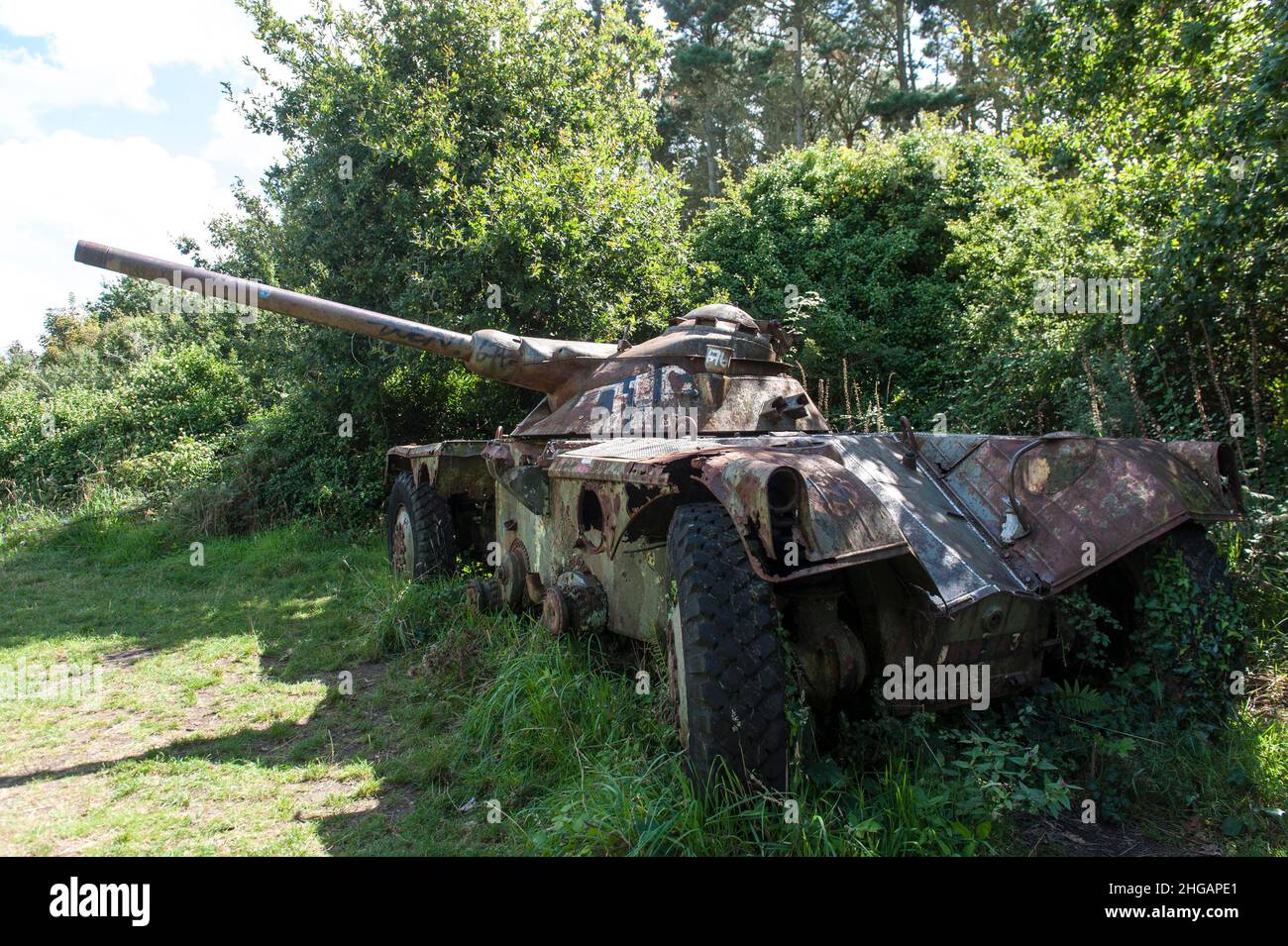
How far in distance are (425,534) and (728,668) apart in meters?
4.92

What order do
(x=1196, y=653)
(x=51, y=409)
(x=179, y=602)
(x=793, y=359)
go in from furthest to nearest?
(x=51, y=409)
(x=793, y=359)
(x=179, y=602)
(x=1196, y=653)

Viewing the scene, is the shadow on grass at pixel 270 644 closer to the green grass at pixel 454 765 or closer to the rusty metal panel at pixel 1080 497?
the green grass at pixel 454 765

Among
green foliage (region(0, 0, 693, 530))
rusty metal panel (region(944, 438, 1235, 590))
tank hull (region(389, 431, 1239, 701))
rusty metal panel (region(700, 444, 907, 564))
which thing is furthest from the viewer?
green foliage (region(0, 0, 693, 530))

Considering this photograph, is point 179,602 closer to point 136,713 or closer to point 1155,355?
point 136,713

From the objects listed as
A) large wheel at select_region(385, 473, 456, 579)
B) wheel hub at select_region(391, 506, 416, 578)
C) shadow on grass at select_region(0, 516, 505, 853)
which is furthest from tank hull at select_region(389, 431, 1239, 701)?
wheel hub at select_region(391, 506, 416, 578)

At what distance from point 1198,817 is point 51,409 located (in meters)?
16.9

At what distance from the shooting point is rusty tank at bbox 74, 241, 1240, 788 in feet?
10.5

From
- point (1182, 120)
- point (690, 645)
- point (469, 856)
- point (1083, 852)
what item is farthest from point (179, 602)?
point (1182, 120)

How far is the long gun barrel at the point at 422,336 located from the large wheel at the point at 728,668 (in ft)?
10.6

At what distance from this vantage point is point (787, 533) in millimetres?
3201

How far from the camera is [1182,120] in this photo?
25.6 ft

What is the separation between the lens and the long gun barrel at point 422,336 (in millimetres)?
5957

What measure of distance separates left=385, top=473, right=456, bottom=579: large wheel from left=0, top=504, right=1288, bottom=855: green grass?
0.47m

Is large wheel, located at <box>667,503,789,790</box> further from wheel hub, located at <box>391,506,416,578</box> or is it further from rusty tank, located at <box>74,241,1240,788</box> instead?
wheel hub, located at <box>391,506,416,578</box>
